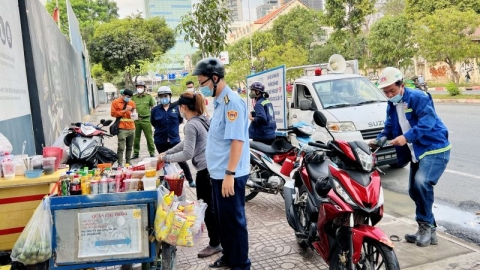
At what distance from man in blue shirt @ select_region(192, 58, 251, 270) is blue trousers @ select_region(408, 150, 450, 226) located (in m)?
1.82

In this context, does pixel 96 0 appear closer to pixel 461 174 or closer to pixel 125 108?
pixel 125 108

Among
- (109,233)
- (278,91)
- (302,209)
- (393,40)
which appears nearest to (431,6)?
(393,40)

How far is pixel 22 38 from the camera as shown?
601cm

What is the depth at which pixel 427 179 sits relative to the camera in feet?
12.8

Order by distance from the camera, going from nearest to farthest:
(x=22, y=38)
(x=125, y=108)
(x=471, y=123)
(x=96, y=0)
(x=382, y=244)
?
(x=382, y=244) < (x=22, y=38) < (x=125, y=108) < (x=471, y=123) < (x=96, y=0)

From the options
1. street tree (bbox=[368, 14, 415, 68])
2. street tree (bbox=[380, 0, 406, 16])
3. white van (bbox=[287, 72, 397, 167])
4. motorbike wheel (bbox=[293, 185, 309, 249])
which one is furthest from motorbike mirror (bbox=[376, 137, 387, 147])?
street tree (bbox=[380, 0, 406, 16])

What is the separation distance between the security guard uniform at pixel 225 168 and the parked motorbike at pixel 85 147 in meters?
2.24

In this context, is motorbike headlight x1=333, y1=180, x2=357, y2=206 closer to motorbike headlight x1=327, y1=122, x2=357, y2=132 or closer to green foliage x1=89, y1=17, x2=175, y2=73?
motorbike headlight x1=327, y1=122, x2=357, y2=132

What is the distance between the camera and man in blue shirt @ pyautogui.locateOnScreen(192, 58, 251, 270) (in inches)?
125

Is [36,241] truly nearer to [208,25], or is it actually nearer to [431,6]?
[208,25]

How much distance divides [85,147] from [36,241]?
7.75 feet

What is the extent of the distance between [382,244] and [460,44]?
2388cm

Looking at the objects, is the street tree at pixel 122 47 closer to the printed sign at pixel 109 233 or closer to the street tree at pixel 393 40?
the street tree at pixel 393 40

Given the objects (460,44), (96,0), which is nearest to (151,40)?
(96,0)
